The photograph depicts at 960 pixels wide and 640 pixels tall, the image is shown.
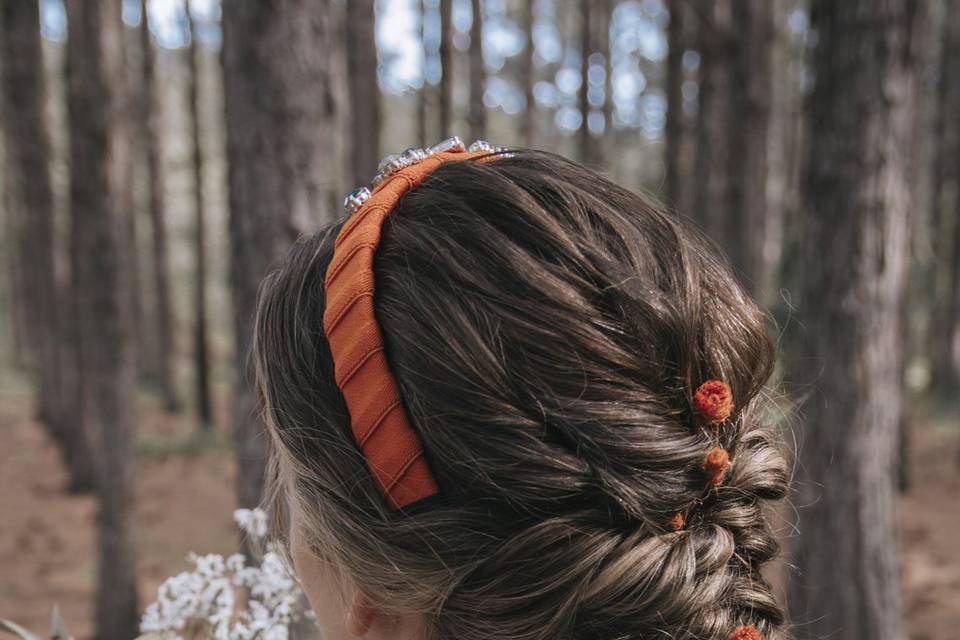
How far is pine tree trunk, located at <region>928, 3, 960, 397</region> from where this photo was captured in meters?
12.7

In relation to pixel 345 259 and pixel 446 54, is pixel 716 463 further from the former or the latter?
pixel 446 54

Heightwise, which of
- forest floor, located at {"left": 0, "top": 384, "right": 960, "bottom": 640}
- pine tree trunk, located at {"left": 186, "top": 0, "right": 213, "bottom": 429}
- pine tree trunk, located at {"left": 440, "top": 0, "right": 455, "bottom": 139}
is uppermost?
pine tree trunk, located at {"left": 440, "top": 0, "right": 455, "bottom": 139}

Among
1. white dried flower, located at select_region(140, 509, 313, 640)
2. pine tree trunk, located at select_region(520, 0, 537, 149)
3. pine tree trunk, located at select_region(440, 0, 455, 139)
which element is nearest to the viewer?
white dried flower, located at select_region(140, 509, 313, 640)

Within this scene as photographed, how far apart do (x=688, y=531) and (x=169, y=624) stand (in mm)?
1002

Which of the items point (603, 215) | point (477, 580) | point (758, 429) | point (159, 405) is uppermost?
point (603, 215)

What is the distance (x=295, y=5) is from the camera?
3.00 m

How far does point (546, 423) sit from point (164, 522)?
10.1 meters

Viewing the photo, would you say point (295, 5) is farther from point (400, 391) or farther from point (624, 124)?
point (624, 124)

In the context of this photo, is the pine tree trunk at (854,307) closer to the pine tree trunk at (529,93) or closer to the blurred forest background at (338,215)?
the blurred forest background at (338,215)

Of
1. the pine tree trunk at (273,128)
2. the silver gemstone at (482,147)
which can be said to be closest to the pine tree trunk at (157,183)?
the pine tree trunk at (273,128)

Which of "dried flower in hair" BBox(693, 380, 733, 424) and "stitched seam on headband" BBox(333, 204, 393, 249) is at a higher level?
"stitched seam on headband" BBox(333, 204, 393, 249)

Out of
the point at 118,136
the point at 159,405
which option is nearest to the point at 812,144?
the point at 118,136

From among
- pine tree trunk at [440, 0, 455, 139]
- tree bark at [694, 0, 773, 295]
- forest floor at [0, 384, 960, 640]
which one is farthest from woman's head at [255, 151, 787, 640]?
pine tree trunk at [440, 0, 455, 139]

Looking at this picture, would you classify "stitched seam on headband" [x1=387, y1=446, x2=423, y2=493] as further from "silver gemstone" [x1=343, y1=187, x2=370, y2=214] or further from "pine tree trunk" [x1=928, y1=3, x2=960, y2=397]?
"pine tree trunk" [x1=928, y1=3, x2=960, y2=397]
